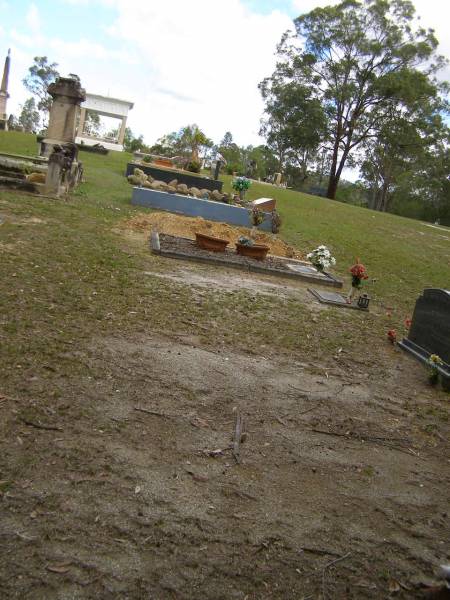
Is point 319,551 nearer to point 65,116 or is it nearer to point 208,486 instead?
point 208,486

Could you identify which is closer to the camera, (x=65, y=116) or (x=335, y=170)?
(x=65, y=116)

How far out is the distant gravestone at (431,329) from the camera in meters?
6.67

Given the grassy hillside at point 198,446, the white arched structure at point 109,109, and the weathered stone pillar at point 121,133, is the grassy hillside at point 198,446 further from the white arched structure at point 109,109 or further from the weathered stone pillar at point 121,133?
the white arched structure at point 109,109

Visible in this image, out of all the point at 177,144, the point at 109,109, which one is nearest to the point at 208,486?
the point at 177,144

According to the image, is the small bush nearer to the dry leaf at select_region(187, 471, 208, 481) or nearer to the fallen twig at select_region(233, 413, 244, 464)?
the fallen twig at select_region(233, 413, 244, 464)

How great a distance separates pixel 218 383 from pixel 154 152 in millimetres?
33849

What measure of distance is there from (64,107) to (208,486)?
16.1 metres

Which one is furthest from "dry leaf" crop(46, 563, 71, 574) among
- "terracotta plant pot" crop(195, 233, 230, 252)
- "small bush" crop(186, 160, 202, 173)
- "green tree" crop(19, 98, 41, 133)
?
"green tree" crop(19, 98, 41, 133)

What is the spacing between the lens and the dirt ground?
255 centimetres

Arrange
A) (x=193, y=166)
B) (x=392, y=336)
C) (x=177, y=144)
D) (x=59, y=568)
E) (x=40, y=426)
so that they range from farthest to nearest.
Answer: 1. (x=177, y=144)
2. (x=193, y=166)
3. (x=392, y=336)
4. (x=40, y=426)
5. (x=59, y=568)

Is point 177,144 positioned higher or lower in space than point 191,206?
higher

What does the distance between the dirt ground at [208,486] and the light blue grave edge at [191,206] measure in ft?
40.4

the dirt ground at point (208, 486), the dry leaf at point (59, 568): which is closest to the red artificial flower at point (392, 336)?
the dirt ground at point (208, 486)

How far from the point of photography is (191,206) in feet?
56.4
